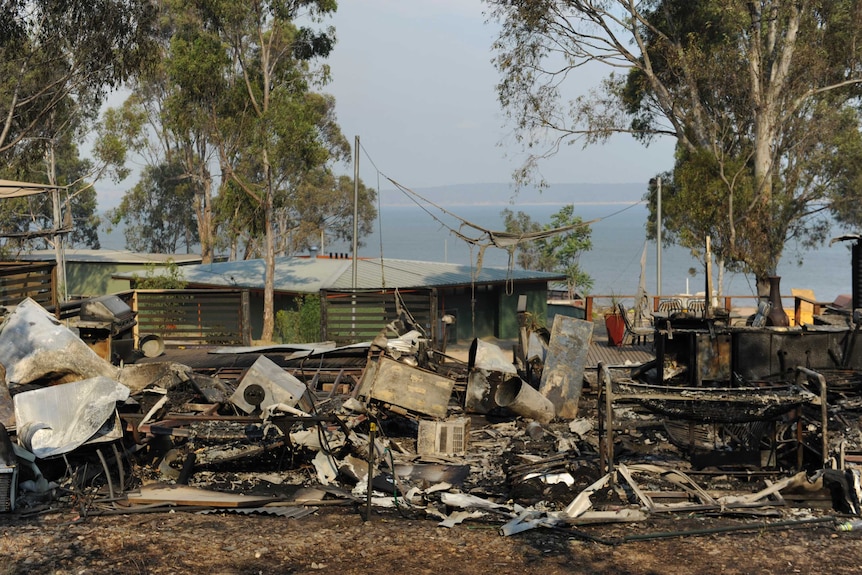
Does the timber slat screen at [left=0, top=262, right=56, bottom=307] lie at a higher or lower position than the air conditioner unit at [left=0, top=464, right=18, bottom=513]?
higher

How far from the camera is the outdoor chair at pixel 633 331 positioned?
18.1 metres

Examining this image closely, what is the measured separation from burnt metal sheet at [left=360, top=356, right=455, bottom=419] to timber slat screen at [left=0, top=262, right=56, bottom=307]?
7.77 meters

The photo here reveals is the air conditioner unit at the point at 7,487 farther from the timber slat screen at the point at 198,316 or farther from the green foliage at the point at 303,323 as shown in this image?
the green foliage at the point at 303,323

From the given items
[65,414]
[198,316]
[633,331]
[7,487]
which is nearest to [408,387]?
[65,414]

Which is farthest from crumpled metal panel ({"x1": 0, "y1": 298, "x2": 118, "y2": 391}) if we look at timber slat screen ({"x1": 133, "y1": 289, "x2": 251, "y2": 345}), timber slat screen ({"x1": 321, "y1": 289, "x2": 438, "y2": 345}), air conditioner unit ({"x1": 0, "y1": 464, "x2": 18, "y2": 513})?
timber slat screen ({"x1": 321, "y1": 289, "x2": 438, "y2": 345})

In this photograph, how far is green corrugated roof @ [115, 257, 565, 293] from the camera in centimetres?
3000

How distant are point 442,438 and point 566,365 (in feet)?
9.77

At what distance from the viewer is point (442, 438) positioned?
1059 centimetres

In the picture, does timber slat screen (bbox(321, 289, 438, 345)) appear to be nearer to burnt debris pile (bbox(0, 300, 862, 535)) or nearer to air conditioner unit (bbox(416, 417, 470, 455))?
burnt debris pile (bbox(0, 300, 862, 535))

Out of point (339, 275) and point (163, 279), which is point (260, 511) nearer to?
point (339, 275)

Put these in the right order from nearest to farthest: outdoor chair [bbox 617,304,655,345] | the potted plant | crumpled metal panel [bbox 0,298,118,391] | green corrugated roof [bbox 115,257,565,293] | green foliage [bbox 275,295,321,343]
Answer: crumpled metal panel [bbox 0,298,118,391] < outdoor chair [bbox 617,304,655,345] < the potted plant < green foliage [bbox 275,295,321,343] < green corrugated roof [bbox 115,257,565,293]

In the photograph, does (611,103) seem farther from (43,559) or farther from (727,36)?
(43,559)

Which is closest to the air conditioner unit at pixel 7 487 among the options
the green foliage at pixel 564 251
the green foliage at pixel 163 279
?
the green foliage at pixel 163 279

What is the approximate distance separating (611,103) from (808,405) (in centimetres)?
2752
